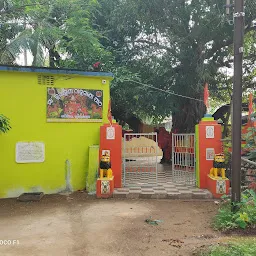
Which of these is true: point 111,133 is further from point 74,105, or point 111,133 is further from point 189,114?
point 189,114

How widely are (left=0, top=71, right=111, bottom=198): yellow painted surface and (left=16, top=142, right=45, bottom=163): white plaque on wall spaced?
95mm

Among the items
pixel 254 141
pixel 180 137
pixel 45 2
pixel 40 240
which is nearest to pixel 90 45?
pixel 45 2

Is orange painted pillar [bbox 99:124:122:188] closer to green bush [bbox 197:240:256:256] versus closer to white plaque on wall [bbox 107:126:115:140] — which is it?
white plaque on wall [bbox 107:126:115:140]

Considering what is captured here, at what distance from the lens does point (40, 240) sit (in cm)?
429

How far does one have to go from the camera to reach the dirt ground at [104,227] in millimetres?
3969

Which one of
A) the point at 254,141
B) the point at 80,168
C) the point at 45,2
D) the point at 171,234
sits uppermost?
the point at 45,2

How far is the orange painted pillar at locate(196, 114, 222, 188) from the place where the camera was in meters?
7.73

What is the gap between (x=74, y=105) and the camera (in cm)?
795

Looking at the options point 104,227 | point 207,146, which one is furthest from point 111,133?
point 104,227

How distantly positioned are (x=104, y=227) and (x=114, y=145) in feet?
10.4

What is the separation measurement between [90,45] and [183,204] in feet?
22.3

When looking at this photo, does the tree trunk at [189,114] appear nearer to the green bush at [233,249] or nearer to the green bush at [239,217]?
the green bush at [239,217]

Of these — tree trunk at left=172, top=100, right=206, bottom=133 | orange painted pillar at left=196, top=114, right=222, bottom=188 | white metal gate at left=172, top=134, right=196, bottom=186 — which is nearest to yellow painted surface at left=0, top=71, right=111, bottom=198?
white metal gate at left=172, top=134, right=196, bottom=186

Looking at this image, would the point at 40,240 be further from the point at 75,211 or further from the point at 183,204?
the point at 183,204
